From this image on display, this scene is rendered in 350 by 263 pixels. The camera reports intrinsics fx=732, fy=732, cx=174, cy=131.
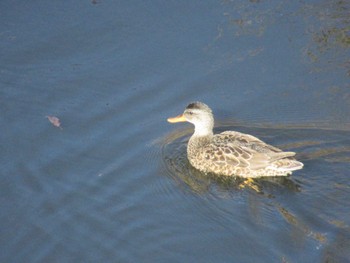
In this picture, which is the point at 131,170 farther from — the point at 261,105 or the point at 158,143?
the point at 261,105

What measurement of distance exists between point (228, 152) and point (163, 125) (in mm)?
986

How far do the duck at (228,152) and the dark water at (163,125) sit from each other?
5.8 inches

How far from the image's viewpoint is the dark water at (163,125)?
786cm

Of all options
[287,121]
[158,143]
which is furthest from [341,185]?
[158,143]

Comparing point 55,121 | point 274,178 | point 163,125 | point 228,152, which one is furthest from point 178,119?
point 55,121

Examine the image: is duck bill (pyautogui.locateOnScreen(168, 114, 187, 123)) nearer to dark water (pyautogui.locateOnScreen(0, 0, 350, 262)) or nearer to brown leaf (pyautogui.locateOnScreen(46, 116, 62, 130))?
Result: dark water (pyautogui.locateOnScreen(0, 0, 350, 262))

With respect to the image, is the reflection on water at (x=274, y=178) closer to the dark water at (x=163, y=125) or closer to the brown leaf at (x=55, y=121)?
the dark water at (x=163, y=125)

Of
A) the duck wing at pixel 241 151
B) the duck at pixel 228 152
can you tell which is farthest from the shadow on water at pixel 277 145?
the duck wing at pixel 241 151

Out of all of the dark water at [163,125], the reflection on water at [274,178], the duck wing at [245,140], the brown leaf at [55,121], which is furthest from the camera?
the brown leaf at [55,121]

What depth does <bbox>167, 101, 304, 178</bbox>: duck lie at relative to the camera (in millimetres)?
9148

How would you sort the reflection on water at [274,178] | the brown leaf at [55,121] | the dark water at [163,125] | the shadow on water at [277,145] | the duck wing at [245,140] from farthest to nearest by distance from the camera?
the brown leaf at [55,121] < the duck wing at [245,140] < the shadow on water at [277,145] < the reflection on water at [274,178] < the dark water at [163,125]

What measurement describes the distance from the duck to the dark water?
15 centimetres

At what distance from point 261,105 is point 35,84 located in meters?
3.17

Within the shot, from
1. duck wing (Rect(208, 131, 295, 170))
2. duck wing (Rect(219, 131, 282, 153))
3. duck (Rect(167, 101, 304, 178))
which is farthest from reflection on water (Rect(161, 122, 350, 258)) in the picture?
duck wing (Rect(219, 131, 282, 153))
